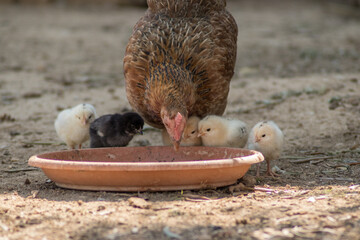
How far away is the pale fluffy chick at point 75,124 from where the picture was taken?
4.59 meters

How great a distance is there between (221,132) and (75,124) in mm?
1391

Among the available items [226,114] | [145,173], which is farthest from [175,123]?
[226,114]

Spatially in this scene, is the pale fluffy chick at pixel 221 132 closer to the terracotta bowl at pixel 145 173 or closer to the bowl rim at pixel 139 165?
the terracotta bowl at pixel 145 173

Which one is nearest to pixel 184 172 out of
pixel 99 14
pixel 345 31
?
pixel 345 31

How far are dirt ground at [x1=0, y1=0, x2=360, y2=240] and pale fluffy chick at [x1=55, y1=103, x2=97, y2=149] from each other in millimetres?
403

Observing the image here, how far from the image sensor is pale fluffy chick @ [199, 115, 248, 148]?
4.19 meters

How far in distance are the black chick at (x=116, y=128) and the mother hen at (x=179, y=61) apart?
103mm

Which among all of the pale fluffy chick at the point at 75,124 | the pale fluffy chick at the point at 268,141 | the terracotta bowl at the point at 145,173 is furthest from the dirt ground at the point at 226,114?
the pale fluffy chick at the point at 75,124

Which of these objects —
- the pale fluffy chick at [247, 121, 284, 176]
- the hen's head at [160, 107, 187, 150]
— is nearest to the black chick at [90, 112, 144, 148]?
the hen's head at [160, 107, 187, 150]

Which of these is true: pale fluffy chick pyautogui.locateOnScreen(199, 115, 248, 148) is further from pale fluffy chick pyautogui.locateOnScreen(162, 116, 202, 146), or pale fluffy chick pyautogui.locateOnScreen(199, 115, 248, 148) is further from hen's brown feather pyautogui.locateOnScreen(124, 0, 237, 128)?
hen's brown feather pyautogui.locateOnScreen(124, 0, 237, 128)

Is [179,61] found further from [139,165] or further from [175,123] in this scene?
[139,165]

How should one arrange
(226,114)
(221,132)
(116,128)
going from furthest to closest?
1. (226,114)
2. (116,128)
3. (221,132)

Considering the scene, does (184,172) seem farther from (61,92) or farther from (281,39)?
(281,39)

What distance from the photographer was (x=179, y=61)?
13.4ft
